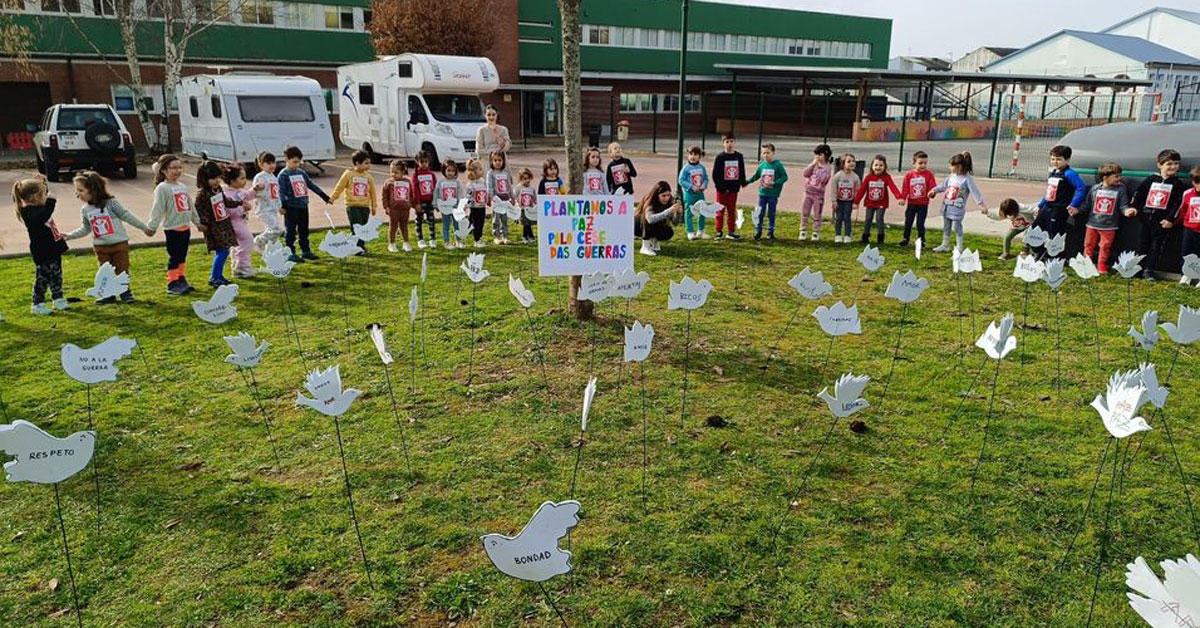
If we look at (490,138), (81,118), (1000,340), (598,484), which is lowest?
(598,484)

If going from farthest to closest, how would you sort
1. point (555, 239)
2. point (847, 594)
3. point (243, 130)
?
point (243, 130), point (555, 239), point (847, 594)

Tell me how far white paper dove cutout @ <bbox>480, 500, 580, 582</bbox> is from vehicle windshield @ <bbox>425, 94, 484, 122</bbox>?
22747mm

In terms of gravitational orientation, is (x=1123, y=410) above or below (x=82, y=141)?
below

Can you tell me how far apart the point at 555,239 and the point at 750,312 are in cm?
240

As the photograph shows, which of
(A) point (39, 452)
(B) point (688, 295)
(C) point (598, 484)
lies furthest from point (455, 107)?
(A) point (39, 452)

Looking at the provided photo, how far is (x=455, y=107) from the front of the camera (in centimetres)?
2475

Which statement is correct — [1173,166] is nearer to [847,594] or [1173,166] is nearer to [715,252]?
[715,252]

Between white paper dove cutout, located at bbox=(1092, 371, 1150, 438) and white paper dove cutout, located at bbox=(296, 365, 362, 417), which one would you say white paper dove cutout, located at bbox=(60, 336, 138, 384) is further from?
white paper dove cutout, located at bbox=(1092, 371, 1150, 438)

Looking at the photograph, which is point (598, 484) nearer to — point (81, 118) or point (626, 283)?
point (626, 283)

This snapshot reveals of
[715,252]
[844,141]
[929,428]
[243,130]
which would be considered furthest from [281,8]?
[929,428]

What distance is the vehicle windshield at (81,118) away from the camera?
Answer: 67.8ft

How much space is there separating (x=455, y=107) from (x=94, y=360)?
21.5 m

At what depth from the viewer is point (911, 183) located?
36.0ft

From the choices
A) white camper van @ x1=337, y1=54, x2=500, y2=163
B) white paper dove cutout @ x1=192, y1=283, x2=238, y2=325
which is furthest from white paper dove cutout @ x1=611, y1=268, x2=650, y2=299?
white camper van @ x1=337, y1=54, x2=500, y2=163
